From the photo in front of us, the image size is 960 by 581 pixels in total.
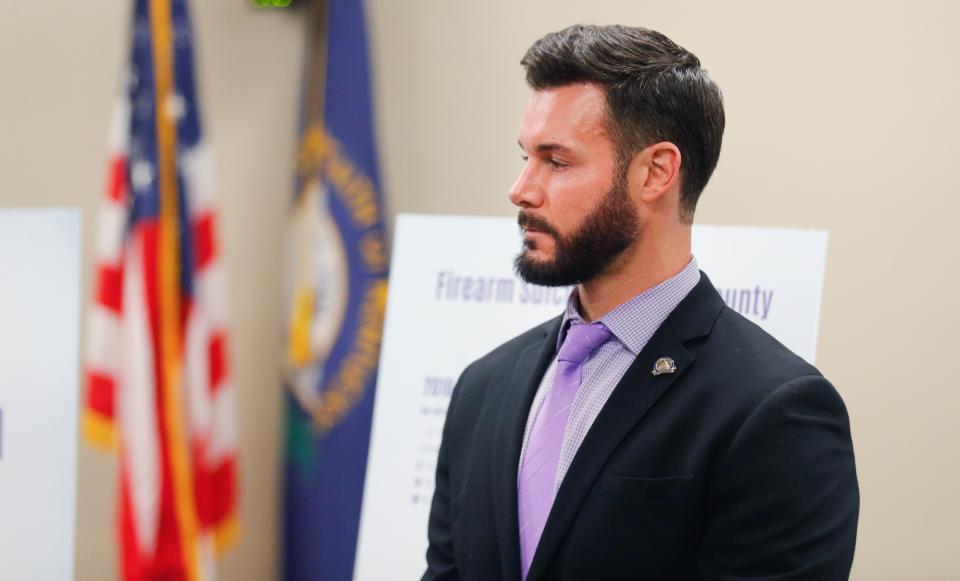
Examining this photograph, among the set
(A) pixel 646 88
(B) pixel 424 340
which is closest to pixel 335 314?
(B) pixel 424 340

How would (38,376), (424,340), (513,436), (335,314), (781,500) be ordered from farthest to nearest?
(335,314), (38,376), (424,340), (513,436), (781,500)

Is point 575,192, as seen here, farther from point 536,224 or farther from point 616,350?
point 616,350

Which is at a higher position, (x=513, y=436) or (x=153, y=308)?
(x=513, y=436)

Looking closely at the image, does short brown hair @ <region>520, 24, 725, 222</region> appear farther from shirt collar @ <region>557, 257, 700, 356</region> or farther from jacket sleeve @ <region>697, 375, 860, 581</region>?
jacket sleeve @ <region>697, 375, 860, 581</region>

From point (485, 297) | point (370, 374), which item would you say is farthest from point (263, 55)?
point (485, 297)

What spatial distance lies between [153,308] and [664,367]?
1.98 m

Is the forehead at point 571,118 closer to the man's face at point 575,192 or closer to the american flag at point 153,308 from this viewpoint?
the man's face at point 575,192

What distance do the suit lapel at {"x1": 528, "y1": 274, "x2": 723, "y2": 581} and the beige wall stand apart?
64.8 inches

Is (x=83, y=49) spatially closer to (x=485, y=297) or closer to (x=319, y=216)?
(x=319, y=216)

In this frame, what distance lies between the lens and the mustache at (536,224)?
148cm

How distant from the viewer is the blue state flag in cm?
339

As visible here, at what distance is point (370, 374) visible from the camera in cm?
343

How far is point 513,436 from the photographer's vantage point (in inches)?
58.6

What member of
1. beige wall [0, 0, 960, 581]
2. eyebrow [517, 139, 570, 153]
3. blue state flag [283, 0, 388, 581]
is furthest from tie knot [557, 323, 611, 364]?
blue state flag [283, 0, 388, 581]
